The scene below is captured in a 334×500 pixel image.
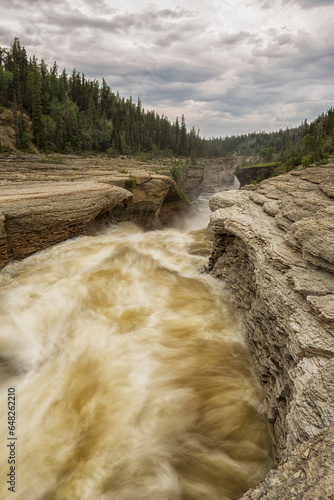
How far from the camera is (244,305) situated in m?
7.74

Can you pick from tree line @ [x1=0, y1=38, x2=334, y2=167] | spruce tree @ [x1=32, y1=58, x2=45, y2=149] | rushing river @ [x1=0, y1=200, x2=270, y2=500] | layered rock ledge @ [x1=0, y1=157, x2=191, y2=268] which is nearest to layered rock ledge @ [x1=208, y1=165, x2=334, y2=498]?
rushing river @ [x1=0, y1=200, x2=270, y2=500]

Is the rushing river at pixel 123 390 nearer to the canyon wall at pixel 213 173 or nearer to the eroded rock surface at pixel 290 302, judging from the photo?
the eroded rock surface at pixel 290 302

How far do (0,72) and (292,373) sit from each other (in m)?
52.1

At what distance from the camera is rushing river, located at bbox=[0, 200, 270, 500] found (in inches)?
156

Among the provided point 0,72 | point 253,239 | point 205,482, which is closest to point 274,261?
point 253,239

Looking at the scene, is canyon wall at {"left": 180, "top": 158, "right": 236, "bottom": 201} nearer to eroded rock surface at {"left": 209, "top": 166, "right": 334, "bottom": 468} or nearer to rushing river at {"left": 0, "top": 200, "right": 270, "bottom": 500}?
eroded rock surface at {"left": 209, "top": 166, "right": 334, "bottom": 468}

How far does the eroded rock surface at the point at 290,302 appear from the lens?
332cm

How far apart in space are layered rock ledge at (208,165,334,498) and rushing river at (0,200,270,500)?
77cm

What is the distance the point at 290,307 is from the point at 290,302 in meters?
0.11

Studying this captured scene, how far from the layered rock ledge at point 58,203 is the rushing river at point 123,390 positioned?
4.09 ft

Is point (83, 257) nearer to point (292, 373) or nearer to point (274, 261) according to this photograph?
point (274, 261)

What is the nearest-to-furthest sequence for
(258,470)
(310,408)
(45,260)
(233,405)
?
1. (310,408)
2. (258,470)
3. (233,405)
4. (45,260)

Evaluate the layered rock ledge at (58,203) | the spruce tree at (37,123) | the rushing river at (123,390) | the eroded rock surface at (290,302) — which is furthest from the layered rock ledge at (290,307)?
the spruce tree at (37,123)

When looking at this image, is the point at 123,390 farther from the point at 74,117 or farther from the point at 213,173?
the point at 213,173
